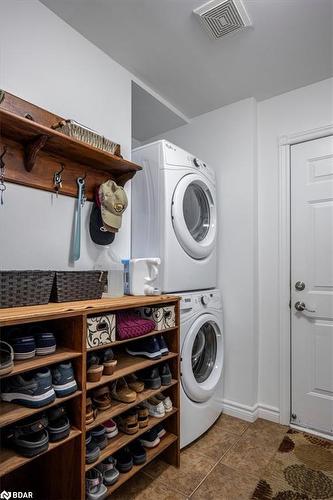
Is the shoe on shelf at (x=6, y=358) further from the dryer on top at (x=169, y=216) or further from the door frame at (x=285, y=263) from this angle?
the door frame at (x=285, y=263)

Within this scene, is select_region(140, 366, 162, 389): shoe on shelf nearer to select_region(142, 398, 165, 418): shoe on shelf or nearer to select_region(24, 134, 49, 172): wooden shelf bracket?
select_region(142, 398, 165, 418): shoe on shelf

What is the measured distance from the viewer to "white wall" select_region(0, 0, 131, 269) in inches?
50.2

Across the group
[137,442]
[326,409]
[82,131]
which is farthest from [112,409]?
[326,409]

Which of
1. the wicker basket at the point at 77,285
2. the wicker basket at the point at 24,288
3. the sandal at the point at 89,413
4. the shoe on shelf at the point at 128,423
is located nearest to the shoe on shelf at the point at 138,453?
the shoe on shelf at the point at 128,423

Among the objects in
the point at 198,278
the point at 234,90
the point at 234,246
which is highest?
the point at 234,90

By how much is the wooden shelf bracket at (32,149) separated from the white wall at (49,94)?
0.11 m

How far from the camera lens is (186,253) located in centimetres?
182

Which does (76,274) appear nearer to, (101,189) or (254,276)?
(101,189)

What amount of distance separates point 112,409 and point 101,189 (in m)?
1.06

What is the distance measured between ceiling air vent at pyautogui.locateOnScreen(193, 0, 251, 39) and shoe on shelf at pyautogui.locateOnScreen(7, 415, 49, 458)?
1929 millimetres

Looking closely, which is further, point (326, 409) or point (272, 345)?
point (272, 345)

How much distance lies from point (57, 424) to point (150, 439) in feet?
2.07

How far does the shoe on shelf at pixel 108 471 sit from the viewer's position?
1223mm

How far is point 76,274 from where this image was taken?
125 centimetres
